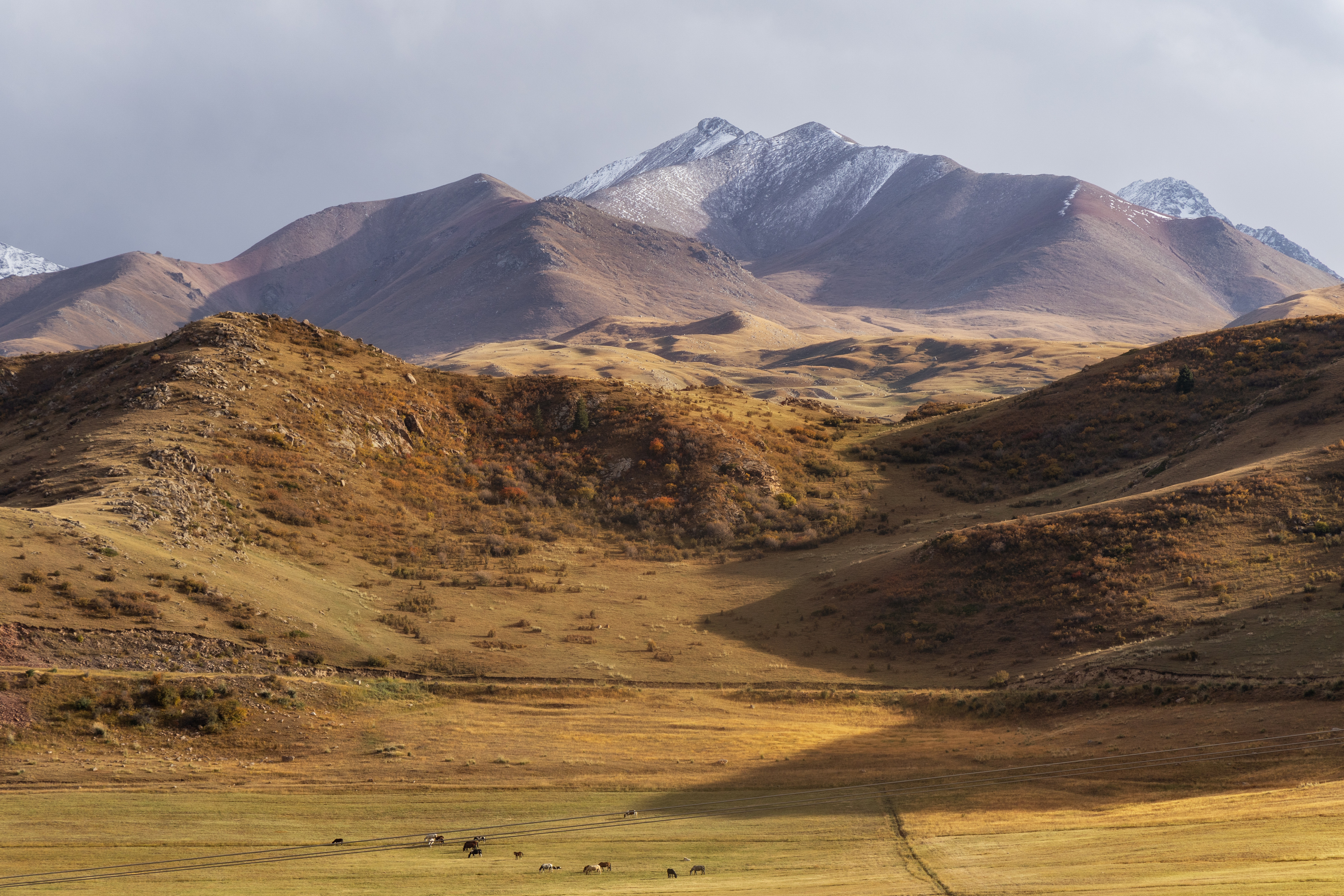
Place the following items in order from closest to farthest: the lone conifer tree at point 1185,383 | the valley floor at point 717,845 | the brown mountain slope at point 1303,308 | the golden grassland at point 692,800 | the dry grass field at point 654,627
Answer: the valley floor at point 717,845 → the golden grassland at point 692,800 → the dry grass field at point 654,627 → the lone conifer tree at point 1185,383 → the brown mountain slope at point 1303,308

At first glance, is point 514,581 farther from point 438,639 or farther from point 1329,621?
point 1329,621

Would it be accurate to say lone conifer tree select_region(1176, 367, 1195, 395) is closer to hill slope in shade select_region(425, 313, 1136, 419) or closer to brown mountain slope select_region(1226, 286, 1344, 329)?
hill slope in shade select_region(425, 313, 1136, 419)

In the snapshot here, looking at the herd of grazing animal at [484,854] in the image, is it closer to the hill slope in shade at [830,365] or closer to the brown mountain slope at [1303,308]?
the hill slope in shade at [830,365]

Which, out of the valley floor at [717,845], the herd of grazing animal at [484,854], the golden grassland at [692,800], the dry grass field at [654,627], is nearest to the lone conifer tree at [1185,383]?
the dry grass field at [654,627]

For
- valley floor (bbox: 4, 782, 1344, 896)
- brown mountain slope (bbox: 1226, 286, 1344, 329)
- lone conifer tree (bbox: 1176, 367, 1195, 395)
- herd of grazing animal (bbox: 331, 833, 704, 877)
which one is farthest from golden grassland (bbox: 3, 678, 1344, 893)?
brown mountain slope (bbox: 1226, 286, 1344, 329)

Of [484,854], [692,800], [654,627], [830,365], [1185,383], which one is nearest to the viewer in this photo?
[484,854]

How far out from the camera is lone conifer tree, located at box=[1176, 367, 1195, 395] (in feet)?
179

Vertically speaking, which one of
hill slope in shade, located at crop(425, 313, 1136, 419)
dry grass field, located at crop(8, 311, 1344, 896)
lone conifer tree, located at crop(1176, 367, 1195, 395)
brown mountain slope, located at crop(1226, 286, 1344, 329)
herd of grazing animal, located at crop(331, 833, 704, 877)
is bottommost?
herd of grazing animal, located at crop(331, 833, 704, 877)

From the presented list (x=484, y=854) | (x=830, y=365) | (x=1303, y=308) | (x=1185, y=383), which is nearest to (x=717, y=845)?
(x=484, y=854)

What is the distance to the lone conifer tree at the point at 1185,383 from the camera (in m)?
54.6

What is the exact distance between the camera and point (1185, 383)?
5459cm

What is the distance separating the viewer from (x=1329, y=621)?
25219mm

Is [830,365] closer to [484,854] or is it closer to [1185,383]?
[1185,383]

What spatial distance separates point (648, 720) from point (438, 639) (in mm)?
9467
